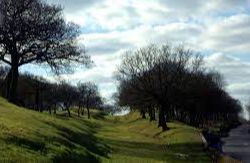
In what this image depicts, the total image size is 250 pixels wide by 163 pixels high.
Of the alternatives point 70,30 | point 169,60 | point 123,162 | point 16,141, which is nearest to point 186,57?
point 169,60

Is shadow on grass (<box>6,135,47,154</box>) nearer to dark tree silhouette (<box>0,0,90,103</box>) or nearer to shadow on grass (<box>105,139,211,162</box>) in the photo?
shadow on grass (<box>105,139,211,162</box>)

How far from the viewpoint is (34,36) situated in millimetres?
65500

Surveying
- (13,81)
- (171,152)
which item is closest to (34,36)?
(13,81)

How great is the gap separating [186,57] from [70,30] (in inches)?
1258

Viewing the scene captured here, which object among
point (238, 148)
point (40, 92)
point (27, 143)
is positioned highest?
point (40, 92)

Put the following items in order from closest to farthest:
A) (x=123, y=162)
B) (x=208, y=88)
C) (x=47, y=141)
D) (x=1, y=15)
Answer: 1. (x=47, y=141)
2. (x=123, y=162)
3. (x=1, y=15)
4. (x=208, y=88)

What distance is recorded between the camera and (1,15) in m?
64.6

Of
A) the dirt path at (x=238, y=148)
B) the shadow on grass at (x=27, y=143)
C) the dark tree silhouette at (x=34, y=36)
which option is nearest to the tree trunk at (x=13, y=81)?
the dark tree silhouette at (x=34, y=36)

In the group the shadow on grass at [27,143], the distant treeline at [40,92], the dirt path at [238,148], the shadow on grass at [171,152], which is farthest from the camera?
the distant treeline at [40,92]

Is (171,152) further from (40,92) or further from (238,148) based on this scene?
(40,92)

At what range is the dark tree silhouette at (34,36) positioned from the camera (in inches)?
2552

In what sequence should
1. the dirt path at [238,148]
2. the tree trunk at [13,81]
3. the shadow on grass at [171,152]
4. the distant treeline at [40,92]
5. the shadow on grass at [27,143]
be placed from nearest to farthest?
1. the shadow on grass at [27,143]
2. the shadow on grass at [171,152]
3. the dirt path at [238,148]
4. the tree trunk at [13,81]
5. the distant treeline at [40,92]

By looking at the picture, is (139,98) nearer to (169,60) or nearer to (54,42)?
(169,60)

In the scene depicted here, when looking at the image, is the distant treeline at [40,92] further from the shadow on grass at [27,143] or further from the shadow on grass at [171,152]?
the shadow on grass at [27,143]
